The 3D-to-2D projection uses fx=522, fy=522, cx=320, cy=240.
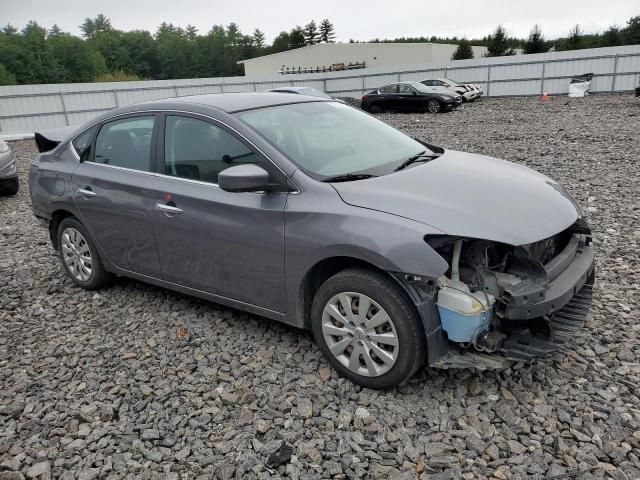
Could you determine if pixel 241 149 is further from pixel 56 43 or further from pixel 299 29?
pixel 299 29

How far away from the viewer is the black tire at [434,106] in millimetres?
21469

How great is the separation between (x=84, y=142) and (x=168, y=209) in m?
1.47

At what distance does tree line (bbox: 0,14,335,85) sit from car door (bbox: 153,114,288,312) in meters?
82.0

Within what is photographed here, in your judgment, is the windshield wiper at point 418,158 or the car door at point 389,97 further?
the car door at point 389,97

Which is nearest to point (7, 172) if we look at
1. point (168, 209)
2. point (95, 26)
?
point (168, 209)

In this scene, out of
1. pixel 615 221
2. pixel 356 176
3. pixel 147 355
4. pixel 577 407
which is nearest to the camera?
pixel 577 407

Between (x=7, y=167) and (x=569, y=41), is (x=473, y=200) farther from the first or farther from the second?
(x=569, y=41)

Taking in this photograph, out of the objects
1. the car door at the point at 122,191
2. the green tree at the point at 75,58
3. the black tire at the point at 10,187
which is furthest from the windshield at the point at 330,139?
the green tree at the point at 75,58

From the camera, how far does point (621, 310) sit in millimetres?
3875

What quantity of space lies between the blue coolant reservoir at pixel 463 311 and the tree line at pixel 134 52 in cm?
8386

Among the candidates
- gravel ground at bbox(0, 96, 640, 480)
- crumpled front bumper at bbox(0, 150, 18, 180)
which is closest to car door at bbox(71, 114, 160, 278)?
gravel ground at bbox(0, 96, 640, 480)

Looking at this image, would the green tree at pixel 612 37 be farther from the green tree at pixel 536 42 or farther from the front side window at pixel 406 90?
the front side window at pixel 406 90

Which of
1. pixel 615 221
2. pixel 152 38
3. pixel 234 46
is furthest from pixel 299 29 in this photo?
pixel 615 221

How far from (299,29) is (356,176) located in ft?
361
